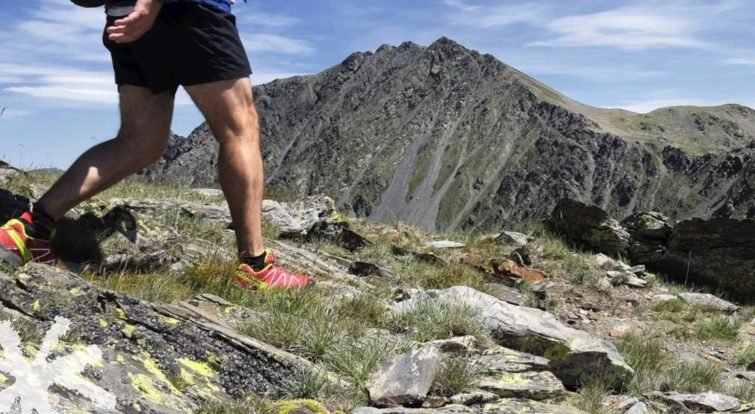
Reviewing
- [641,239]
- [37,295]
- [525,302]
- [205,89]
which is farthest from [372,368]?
[641,239]

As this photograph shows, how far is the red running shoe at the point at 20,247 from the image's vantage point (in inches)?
153

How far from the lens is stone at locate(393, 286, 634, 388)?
4.34 meters

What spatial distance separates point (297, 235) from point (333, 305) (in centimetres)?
454

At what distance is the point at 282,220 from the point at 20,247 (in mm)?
5440

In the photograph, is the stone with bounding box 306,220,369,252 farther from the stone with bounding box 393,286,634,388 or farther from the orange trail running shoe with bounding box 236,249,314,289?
the orange trail running shoe with bounding box 236,249,314,289

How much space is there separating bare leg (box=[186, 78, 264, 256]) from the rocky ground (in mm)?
387

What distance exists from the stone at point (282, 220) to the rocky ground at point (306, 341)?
3.76 feet

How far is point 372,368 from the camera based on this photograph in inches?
150

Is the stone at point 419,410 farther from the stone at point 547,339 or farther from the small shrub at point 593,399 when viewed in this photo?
the stone at point 547,339

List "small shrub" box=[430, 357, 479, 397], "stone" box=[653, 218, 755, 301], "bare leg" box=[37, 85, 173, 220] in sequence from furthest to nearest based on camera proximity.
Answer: "stone" box=[653, 218, 755, 301] → "bare leg" box=[37, 85, 173, 220] → "small shrub" box=[430, 357, 479, 397]

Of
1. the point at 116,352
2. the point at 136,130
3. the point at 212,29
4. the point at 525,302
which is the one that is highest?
the point at 212,29

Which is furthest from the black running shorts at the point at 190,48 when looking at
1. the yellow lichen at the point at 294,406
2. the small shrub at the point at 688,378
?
the small shrub at the point at 688,378

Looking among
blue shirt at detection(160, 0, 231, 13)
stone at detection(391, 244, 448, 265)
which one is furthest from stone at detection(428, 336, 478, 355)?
Answer: stone at detection(391, 244, 448, 265)

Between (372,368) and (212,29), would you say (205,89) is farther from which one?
(372,368)
